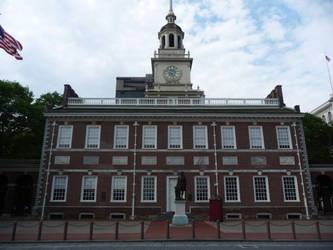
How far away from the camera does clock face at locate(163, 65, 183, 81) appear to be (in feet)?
128

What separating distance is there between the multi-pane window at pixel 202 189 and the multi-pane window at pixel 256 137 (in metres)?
5.48

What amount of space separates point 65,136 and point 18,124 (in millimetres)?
11093

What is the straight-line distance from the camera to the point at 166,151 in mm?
24906

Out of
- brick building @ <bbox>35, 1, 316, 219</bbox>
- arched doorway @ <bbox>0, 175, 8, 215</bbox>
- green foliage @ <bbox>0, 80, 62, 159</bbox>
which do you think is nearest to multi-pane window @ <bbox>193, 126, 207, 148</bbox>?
brick building @ <bbox>35, 1, 316, 219</bbox>

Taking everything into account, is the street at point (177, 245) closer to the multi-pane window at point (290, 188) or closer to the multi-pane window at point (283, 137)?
the multi-pane window at point (290, 188)

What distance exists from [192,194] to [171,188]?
1.90 m

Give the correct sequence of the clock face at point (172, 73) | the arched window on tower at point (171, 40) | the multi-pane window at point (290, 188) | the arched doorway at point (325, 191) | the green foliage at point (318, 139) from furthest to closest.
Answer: the arched window on tower at point (171, 40), the clock face at point (172, 73), the green foliage at point (318, 139), the arched doorway at point (325, 191), the multi-pane window at point (290, 188)

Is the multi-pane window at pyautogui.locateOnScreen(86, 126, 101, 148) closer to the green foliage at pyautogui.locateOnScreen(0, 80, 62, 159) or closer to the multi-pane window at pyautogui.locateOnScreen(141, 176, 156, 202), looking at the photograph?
the multi-pane window at pyautogui.locateOnScreen(141, 176, 156, 202)

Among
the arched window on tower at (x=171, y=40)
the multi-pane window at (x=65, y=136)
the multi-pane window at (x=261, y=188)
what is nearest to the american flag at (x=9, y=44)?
the multi-pane window at (x=65, y=136)

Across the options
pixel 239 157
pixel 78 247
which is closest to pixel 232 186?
pixel 239 157

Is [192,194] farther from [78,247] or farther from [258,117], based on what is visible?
[78,247]

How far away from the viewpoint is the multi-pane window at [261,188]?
24.0 meters

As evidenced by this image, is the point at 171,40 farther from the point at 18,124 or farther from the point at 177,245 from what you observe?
the point at 177,245

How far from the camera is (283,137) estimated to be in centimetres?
2555
